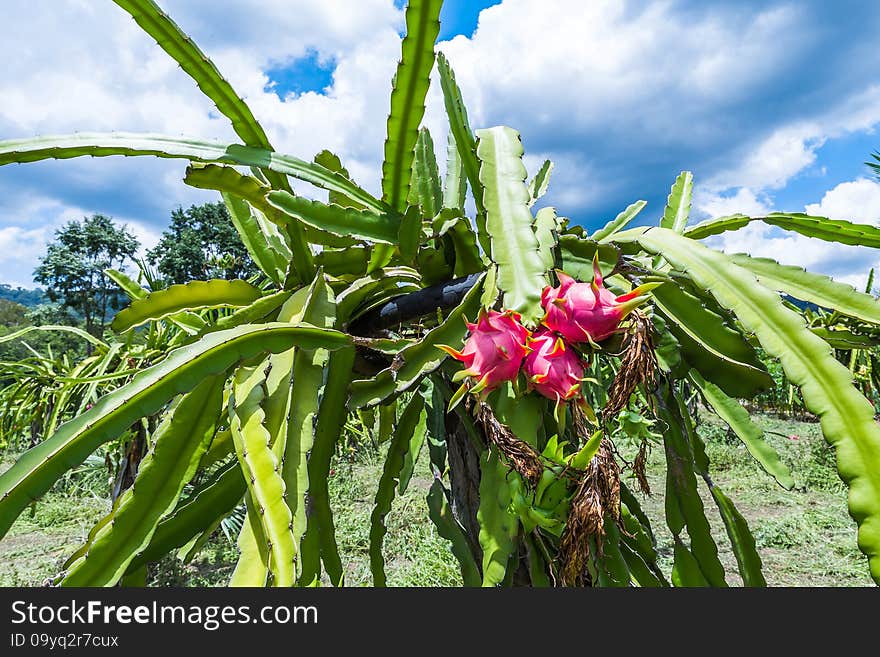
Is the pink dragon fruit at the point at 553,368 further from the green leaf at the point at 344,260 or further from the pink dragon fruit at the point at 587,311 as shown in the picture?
the green leaf at the point at 344,260

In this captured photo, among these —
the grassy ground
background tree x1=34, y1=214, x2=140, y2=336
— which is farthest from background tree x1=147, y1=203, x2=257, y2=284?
the grassy ground

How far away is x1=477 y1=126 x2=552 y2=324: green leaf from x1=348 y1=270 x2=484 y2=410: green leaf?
3.4 inches

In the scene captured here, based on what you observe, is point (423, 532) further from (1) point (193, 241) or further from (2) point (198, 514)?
(1) point (193, 241)

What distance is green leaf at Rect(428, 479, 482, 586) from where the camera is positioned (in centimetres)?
73

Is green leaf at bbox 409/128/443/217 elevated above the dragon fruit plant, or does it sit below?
above

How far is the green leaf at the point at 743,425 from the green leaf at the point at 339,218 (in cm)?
46

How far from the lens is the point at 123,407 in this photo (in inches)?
19.7

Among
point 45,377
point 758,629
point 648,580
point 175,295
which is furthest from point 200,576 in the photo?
point 758,629

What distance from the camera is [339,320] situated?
0.74 metres

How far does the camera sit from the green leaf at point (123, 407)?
1.54 ft

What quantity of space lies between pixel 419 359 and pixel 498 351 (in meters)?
0.14

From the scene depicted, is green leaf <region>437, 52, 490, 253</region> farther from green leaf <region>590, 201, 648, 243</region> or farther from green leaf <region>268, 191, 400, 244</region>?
green leaf <region>590, 201, 648, 243</region>

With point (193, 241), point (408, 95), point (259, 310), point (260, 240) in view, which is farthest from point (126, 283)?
point (193, 241)

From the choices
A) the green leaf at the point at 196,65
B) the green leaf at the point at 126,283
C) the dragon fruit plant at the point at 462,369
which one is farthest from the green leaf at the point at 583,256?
the green leaf at the point at 126,283
